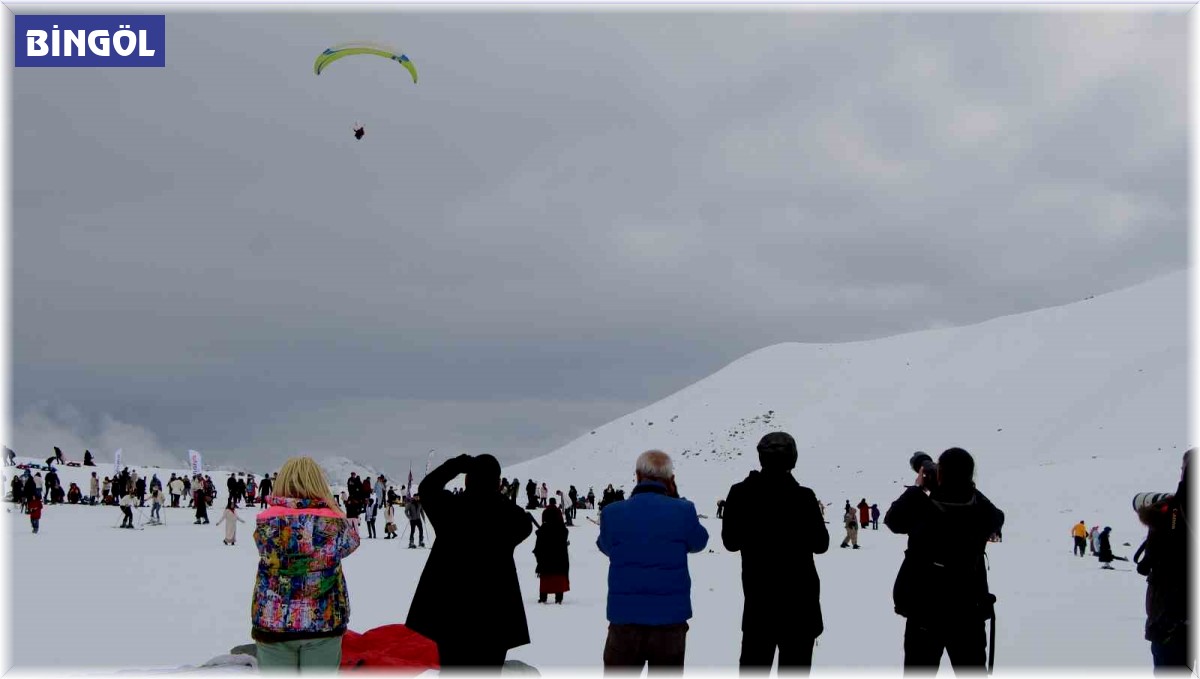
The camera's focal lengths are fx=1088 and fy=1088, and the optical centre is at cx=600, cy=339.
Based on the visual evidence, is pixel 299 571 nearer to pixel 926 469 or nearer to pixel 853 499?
pixel 926 469

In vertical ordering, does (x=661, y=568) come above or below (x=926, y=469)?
below

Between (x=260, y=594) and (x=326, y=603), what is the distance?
1.20ft

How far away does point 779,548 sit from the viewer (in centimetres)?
622

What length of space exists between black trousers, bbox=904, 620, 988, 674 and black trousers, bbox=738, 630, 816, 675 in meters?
0.63

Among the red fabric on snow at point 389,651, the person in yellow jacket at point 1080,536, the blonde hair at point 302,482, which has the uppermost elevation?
the blonde hair at point 302,482

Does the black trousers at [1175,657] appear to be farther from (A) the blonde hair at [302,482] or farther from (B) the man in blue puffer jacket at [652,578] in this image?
(A) the blonde hair at [302,482]

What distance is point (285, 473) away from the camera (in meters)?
5.90

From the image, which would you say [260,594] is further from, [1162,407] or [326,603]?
[1162,407]

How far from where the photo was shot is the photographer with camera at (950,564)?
6.18 metres

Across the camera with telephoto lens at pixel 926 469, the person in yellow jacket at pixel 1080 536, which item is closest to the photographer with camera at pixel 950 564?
the camera with telephoto lens at pixel 926 469

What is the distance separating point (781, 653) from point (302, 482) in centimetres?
288

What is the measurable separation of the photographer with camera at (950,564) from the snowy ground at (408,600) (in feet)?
9.97

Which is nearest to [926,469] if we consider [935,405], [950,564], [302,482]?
[950,564]

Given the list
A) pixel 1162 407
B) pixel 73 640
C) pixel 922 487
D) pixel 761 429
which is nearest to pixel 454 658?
pixel 922 487
